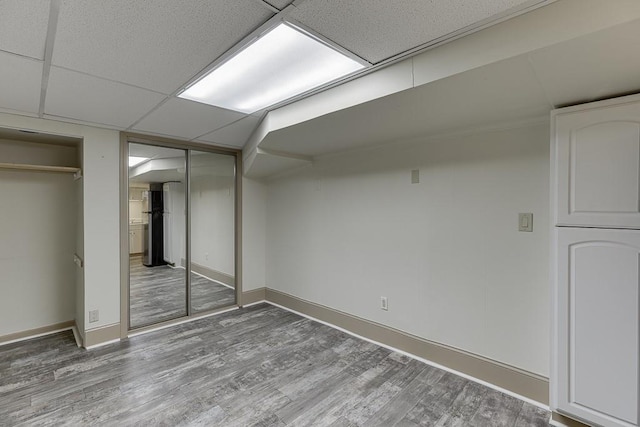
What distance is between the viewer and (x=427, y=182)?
108 inches

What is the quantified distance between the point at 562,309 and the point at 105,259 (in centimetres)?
394

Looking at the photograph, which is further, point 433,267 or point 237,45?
point 433,267

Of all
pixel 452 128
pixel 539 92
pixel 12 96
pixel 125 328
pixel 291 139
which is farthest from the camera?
pixel 125 328

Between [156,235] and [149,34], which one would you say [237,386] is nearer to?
[156,235]

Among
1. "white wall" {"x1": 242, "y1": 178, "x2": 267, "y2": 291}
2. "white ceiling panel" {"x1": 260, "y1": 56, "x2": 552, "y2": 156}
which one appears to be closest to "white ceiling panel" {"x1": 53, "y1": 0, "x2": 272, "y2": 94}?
"white ceiling panel" {"x1": 260, "y1": 56, "x2": 552, "y2": 156}

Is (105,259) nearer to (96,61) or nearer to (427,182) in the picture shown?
(96,61)

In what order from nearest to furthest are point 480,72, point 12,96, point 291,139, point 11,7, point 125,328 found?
point 11,7
point 480,72
point 12,96
point 291,139
point 125,328

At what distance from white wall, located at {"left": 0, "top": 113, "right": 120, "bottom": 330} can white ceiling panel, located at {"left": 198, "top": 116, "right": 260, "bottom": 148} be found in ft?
3.24

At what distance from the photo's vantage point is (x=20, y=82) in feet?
6.65

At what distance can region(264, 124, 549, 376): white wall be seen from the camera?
2189 millimetres

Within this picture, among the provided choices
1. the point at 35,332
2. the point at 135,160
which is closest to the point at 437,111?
the point at 135,160

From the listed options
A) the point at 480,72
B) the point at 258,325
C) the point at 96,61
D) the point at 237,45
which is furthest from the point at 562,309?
the point at 96,61

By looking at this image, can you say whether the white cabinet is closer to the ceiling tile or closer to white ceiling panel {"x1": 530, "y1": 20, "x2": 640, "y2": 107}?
white ceiling panel {"x1": 530, "y1": 20, "x2": 640, "y2": 107}

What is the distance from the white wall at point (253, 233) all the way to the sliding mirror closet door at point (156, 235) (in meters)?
0.81
